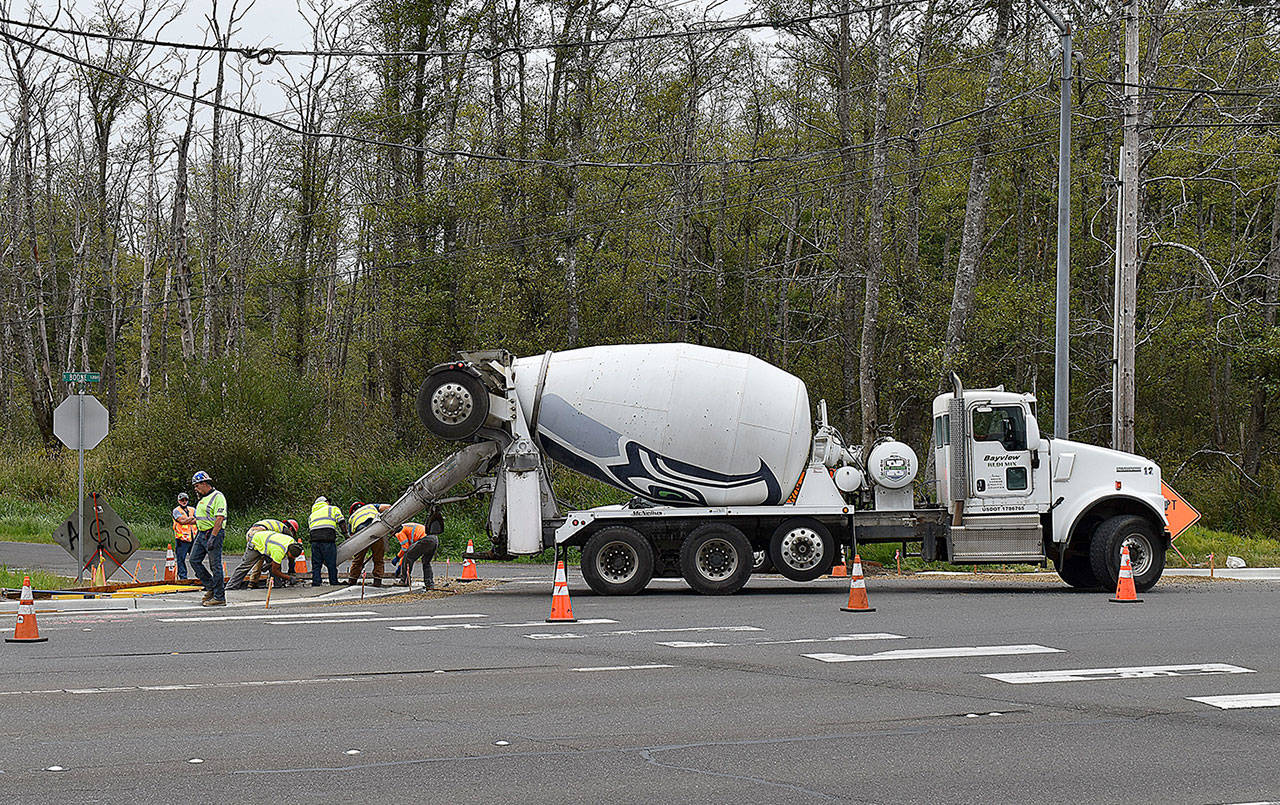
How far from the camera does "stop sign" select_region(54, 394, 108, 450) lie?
765 inches

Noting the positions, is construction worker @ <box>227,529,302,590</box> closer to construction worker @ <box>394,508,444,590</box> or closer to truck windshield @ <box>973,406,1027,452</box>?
construction worker @ <box>394,508,444,590</box>

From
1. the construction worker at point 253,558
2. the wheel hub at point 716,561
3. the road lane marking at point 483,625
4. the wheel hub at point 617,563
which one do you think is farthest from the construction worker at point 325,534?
the wheel hub at point 716,561

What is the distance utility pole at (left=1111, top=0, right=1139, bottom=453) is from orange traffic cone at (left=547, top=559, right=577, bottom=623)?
12585mm

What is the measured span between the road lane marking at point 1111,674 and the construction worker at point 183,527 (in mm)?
12359

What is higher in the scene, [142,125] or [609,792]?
[142,125]

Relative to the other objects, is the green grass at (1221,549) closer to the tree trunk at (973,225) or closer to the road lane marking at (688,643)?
the tree trunk at (973,225)

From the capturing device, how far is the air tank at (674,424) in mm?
18797

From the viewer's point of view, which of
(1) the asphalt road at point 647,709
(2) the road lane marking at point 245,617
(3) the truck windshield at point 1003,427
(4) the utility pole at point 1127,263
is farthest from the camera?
(4) the utility pole at point 1127,263

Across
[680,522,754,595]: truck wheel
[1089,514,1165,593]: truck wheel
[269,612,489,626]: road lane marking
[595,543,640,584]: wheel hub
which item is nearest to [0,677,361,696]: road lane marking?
[269,612,489,626]: road lane marking

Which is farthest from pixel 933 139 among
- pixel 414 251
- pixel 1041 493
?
pixel 1041 493

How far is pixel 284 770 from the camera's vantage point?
757cm

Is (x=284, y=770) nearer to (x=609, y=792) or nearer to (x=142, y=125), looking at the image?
(x=609, y=792)

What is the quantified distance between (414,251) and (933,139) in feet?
46.2

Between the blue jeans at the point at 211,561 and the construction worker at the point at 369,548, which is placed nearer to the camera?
the blue jeans at the point at 211,561
